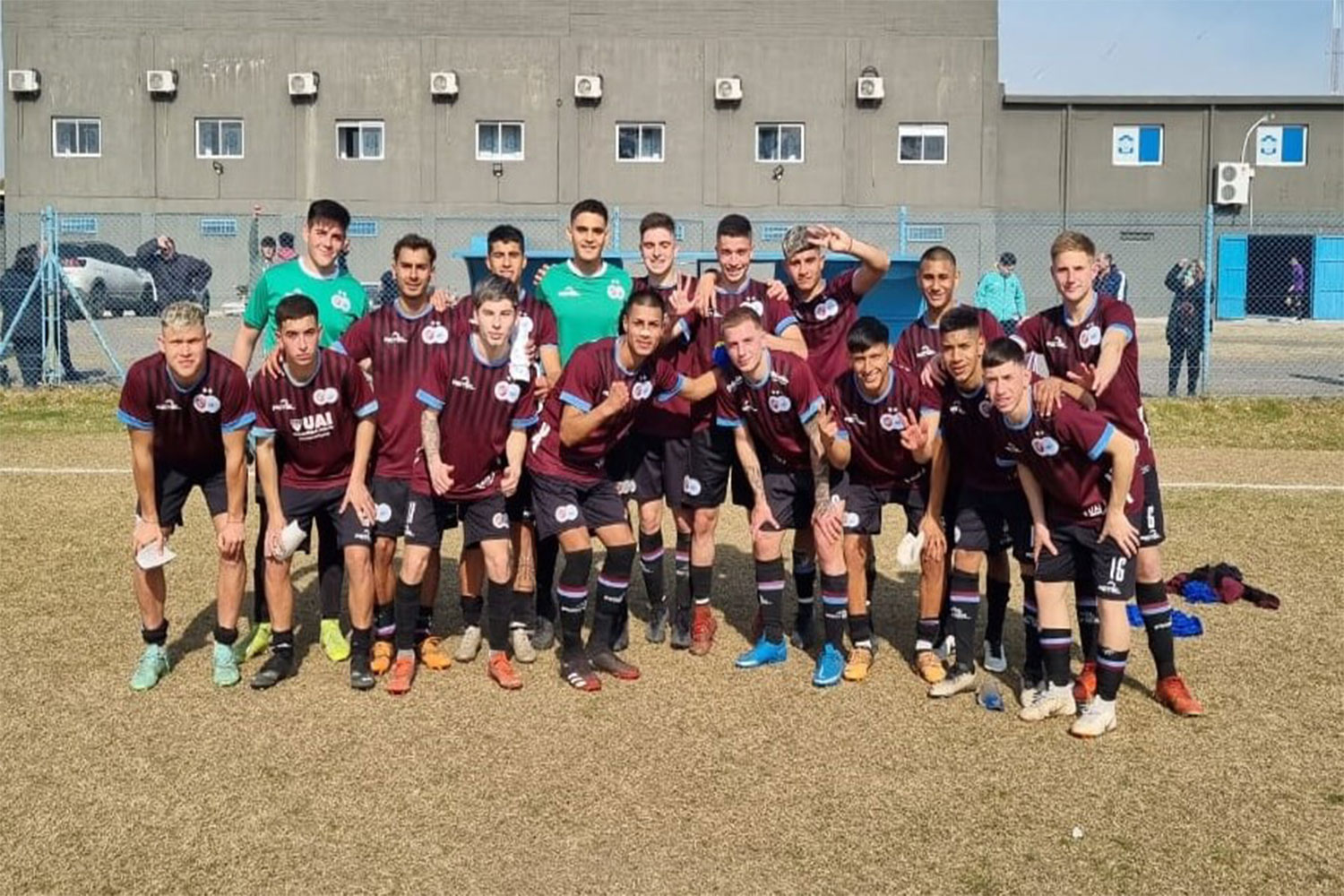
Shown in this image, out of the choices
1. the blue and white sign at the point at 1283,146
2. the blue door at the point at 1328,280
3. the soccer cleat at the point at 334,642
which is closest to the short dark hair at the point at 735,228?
the soccer cleat at the point at 334,642

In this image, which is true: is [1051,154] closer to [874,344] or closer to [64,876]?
[874,344]

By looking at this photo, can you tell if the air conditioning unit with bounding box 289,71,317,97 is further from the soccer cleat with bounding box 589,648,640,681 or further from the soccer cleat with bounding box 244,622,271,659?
the soccer cleat with bounding box 589,648,640,681

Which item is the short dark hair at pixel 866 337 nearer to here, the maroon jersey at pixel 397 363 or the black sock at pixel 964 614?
the black sock at pixel 964 614

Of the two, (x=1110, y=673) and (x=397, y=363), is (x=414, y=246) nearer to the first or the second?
(x=397, y=363)

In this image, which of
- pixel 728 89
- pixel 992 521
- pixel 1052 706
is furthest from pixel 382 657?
pixel 728 89

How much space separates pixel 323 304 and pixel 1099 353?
4.11 metres

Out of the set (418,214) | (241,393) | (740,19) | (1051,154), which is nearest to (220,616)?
(241,393)

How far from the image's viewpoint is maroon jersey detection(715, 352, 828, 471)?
6676 mm

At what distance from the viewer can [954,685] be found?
645 cm

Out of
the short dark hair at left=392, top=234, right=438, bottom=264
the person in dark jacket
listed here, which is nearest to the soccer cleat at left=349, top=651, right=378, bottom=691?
the short dark hair at left=392, top=234, right=438, bottom=264

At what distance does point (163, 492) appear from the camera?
21.9 ft

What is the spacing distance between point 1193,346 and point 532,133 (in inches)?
902

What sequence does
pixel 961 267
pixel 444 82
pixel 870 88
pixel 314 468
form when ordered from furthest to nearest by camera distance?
pixel 870 88 < pixel 444 82 < pixel 961 267 < pixel 314 468

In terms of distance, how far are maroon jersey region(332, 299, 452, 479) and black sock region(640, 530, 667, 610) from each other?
1476mm
